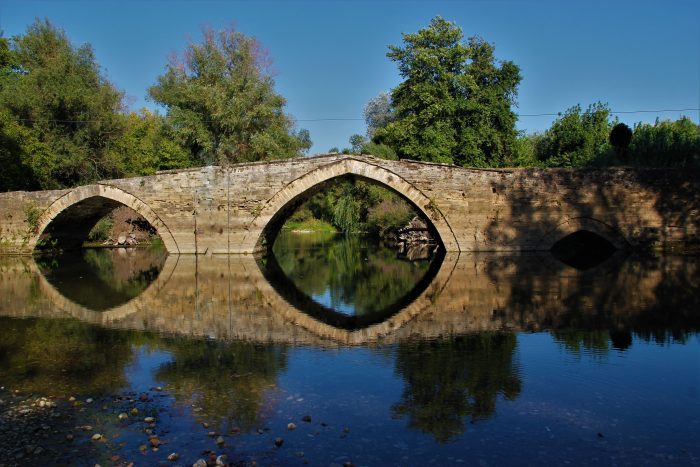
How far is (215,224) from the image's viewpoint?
21.9 metres

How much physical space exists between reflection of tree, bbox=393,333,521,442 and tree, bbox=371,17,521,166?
22.3m

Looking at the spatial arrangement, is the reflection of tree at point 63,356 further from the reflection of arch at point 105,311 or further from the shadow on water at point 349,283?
the shadow on water at point 349,283

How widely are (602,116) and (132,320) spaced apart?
30817 mm

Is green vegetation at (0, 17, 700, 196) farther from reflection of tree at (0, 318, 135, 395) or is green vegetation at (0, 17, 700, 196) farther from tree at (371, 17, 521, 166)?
reflection of tree at (0, 318, 135, 395)

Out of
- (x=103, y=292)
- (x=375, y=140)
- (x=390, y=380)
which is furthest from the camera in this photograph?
(x=375, y=140)

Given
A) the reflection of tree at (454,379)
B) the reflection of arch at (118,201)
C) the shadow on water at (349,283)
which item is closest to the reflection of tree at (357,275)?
the shadow on water at (349,283)

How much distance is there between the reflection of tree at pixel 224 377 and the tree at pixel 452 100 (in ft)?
75.2

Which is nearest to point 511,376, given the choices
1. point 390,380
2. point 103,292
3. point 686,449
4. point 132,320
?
point 390,380

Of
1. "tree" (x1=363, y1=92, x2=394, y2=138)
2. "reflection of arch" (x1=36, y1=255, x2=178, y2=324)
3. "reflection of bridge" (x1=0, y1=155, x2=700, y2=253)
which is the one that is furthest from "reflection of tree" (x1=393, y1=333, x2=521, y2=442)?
"tree" (x1=363, y1=92, x2=394, y2=138)

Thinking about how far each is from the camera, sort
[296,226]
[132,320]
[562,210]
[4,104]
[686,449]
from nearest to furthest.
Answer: [686,449], [132,320], [562,210], [4,104], [296,226]

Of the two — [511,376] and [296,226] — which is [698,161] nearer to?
[511,376]

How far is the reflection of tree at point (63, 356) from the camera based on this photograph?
6.71 meters

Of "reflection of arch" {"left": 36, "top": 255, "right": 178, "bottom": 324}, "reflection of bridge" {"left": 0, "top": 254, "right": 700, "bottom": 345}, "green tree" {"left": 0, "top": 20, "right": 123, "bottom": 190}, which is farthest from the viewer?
"green tree" {"left": 0, "top": 20, "right": 123, "bottom": 190}

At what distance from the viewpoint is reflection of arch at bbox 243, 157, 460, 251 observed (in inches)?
810
